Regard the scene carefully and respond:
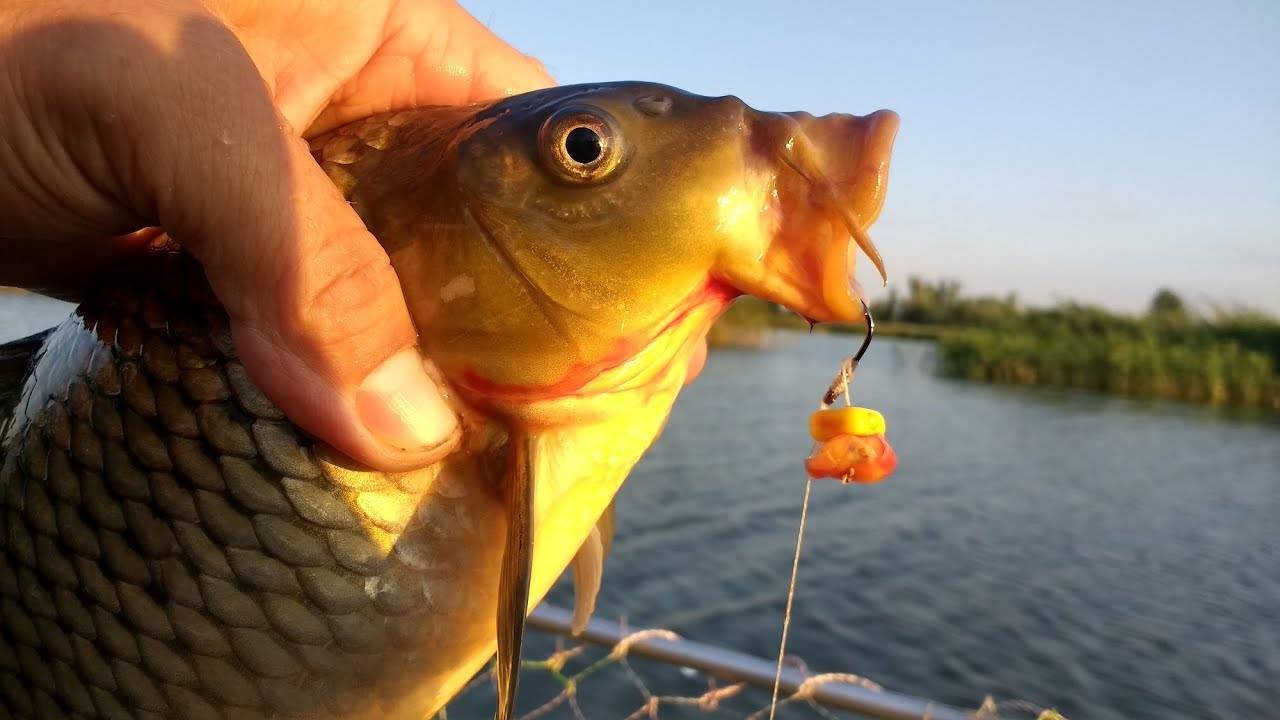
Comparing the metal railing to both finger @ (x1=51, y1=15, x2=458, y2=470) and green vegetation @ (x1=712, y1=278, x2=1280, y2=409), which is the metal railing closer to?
finger @ (x1=51, y1=15, x2=458, y2=470)

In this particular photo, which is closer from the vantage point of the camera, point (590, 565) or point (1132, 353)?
→ point (590, 565)

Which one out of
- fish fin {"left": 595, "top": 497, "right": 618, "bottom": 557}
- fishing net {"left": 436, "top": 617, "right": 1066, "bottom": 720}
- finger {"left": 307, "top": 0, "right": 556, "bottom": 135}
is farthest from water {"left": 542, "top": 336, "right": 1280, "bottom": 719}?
finger {"left": 307, "top": 0, "right": 556, "bottom": 135}

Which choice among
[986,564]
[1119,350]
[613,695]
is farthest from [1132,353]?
[613,695]

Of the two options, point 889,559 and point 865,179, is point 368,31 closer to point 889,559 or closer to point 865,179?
point 865,179

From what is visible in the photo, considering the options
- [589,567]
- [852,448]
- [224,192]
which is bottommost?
[589,567]

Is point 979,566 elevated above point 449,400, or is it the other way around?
point 449,400

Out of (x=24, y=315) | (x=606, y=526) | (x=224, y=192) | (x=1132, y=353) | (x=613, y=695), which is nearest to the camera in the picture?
(x=224, y=192)

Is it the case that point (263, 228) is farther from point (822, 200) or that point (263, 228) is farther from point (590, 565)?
point (590, 565)
